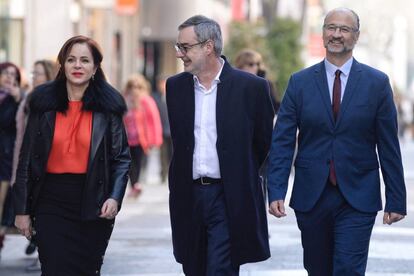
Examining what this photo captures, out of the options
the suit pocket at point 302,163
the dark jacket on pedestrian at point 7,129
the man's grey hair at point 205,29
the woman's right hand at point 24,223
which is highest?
the man's grey hair at point 205,29

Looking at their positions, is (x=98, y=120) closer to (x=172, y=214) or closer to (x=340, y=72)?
(x=172, y=214)

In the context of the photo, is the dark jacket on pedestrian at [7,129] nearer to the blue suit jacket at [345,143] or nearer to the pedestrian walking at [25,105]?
the pedestrian walking at [25,105]

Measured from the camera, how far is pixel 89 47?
7.73 metres

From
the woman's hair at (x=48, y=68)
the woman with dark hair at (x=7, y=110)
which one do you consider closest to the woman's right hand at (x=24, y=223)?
the woman with dark hair at (x=7, y=110)

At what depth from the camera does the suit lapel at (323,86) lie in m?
7.64

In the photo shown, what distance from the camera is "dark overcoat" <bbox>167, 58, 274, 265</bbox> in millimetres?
7609

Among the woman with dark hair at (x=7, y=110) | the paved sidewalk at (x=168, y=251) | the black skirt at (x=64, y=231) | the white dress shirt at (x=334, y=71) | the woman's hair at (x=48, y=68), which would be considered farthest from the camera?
the woman's hair at (x=48, y=68)

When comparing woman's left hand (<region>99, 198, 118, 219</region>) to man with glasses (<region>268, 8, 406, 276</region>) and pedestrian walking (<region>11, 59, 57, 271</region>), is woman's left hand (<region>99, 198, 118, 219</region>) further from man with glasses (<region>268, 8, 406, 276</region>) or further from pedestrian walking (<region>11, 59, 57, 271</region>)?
pedestrian walking (<region>11, 59, 57, 271</region>)

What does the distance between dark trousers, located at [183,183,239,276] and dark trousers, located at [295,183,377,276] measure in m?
0.48

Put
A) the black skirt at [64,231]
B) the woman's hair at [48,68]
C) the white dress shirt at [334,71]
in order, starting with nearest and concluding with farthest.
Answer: the black skirt at [64,231] < the white dress shirt at [334,71] < the woman's hair at [48,68]

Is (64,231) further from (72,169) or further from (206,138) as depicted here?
(206,138)

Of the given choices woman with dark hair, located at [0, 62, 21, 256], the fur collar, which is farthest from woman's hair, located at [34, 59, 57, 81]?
the fur collar

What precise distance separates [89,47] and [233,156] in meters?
1.10

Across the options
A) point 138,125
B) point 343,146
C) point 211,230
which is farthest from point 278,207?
point 138,125
